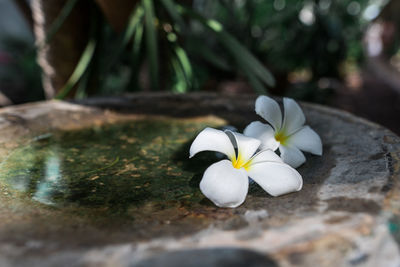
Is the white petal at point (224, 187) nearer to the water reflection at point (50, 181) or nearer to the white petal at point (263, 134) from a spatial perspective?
the white petal at point (263, 134)

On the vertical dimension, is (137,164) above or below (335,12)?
below

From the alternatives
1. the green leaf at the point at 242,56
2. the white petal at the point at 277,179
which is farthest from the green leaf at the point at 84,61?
the white petal at the point at 277,179

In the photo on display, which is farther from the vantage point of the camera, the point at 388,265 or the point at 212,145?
the point at 212,145

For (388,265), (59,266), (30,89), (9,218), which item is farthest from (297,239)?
(30,89)

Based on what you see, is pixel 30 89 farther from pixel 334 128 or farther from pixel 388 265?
pixel 388 265

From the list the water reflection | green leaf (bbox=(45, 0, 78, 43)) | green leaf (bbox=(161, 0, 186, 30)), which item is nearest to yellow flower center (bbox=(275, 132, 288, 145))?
the water reflection

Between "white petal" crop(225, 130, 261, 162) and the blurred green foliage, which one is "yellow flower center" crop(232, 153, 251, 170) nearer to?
"white petal" crop(225, 130, 261, 162)
